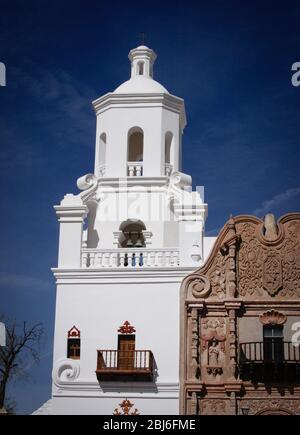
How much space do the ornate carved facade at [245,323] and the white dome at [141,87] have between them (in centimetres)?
232

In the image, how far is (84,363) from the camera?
12047mm

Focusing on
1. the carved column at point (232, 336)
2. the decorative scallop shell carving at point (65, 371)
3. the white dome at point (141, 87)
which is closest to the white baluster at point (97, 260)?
the decorative scallop shell carving at point (65, 371)

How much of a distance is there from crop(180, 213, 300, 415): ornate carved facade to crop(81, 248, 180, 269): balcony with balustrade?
422 mm

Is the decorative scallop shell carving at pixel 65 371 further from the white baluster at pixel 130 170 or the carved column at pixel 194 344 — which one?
the white baluster at pixel 130 170

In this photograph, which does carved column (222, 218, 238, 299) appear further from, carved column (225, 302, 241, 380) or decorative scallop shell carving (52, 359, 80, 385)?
decorative scallop shell carving (52, 359, 80, 385)

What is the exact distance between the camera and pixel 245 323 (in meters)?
12.1

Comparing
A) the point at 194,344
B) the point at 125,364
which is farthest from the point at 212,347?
the point at 125,364

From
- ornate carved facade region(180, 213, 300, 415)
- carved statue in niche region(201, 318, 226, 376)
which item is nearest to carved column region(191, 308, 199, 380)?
ornate carved facade region(180, 213, 300, 415)

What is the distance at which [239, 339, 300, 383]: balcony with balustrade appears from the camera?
1174 cm

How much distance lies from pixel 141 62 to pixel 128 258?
10.1 ft

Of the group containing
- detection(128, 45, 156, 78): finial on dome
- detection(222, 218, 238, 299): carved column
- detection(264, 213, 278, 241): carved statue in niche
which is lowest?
detection(222, 218, 238, 299): carved column

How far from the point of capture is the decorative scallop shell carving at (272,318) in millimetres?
12070
